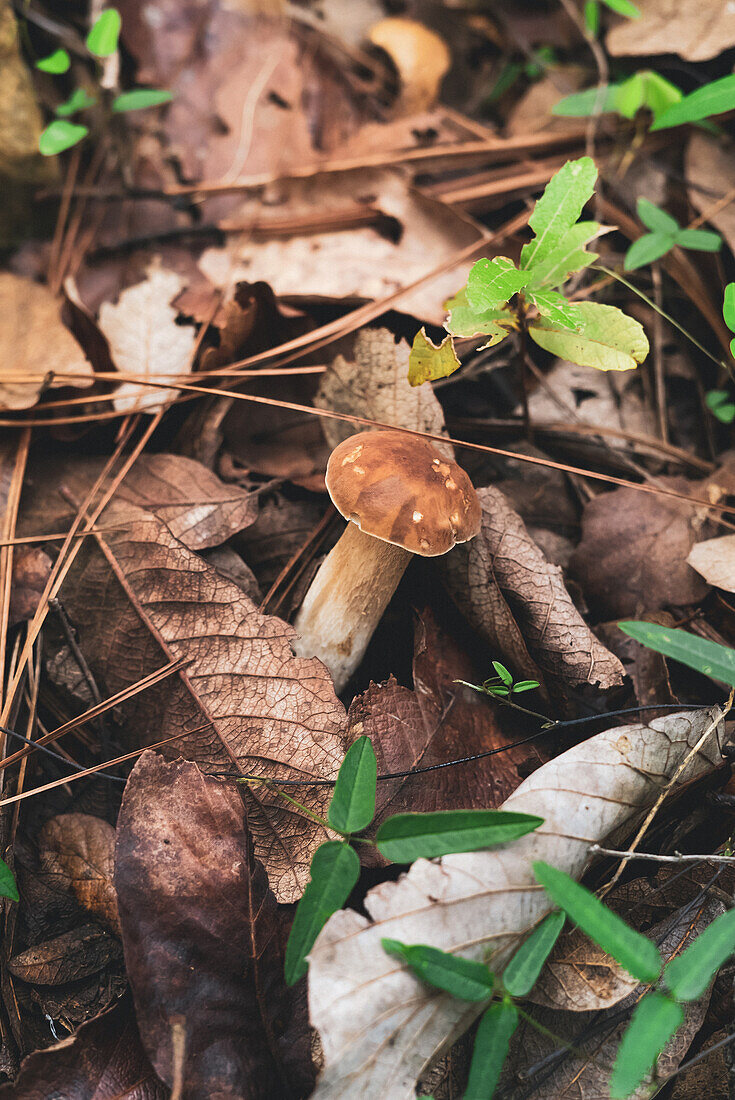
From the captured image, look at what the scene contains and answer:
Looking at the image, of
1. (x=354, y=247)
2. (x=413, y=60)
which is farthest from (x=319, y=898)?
(x=413, y=60)

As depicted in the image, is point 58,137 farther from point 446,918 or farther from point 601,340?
point 446,918

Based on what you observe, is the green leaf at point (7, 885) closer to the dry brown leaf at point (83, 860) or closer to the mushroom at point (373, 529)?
the dry brown leaf at point (83, 860)

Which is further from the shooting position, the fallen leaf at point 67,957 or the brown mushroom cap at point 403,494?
the brown mushroom cap at point 403,494

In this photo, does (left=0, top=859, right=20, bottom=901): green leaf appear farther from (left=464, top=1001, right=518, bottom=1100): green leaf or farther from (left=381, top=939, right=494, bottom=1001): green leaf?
(left=464, top=1001, right=518, bottom=1100): green leaf

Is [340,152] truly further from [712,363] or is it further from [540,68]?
[712,363]

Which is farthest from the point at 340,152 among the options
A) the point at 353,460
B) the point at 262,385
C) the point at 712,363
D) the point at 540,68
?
the point at 353,460

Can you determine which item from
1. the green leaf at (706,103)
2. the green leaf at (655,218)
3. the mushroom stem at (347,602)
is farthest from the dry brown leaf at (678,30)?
the mushroom stem at (347,602)

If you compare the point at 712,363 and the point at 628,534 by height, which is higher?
the point at 712,363
